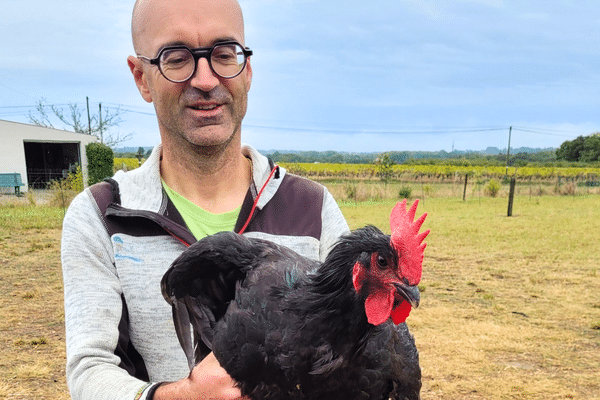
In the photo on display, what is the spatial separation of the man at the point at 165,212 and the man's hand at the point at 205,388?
15mm

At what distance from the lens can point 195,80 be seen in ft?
6.52

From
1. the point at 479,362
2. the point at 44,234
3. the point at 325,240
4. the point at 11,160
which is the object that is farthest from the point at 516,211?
the point at 11,160

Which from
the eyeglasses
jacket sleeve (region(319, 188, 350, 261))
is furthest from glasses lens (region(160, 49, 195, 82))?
jacket sleeve (region(319, 188, 350, 261))

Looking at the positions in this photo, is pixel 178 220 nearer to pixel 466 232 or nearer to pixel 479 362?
pixel 479 362

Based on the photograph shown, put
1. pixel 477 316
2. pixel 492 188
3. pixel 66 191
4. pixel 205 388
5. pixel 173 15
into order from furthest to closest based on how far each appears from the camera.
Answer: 1. pixel 492 188
2. pixel 66 191
3. pixel 477 316
4. pixel 173 15
5. pixel 205 388

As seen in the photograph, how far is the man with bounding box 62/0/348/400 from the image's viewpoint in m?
1.89

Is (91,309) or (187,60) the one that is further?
(187,60)

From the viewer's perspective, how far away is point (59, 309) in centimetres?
835

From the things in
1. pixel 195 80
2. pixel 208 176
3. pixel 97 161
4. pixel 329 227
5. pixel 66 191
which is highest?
pixel 195 80

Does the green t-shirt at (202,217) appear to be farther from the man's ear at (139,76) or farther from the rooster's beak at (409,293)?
the rooster's beak at (409,293)

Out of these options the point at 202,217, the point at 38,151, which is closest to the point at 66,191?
the point at 202,217

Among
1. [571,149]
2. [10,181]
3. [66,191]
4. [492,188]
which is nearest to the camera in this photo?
[66,191]

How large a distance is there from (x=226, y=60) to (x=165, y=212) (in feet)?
2.43

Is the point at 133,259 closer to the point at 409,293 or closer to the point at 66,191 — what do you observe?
the point at 409,293
